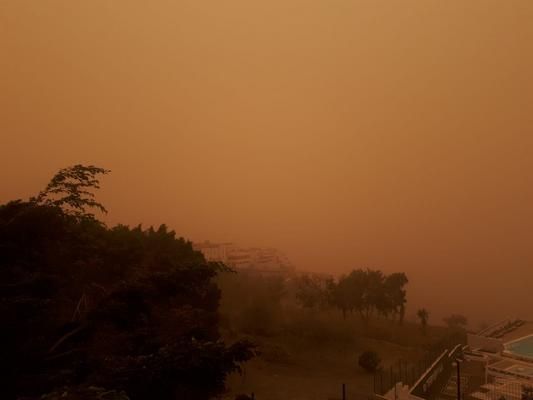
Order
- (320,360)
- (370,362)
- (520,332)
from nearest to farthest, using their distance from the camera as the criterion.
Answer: (370,362), (320,360), (520,332)

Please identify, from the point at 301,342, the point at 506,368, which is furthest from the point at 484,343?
→ the point at 301,342

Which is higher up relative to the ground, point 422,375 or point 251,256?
point 251,256

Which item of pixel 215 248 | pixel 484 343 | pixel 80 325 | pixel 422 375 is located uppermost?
pixel 215 248

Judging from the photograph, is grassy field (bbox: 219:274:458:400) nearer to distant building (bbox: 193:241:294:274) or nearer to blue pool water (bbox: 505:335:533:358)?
blue pool water (bbox: 505:335:533:358)

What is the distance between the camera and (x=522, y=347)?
514 inches

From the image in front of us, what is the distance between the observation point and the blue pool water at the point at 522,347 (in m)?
12.3

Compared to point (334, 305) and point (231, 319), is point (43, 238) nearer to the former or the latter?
point (231, 319)

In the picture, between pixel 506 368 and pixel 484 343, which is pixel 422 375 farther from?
pixel 484 343

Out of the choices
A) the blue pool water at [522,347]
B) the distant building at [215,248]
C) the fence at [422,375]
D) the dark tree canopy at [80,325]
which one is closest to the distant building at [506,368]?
the blue pool water at [522,347]

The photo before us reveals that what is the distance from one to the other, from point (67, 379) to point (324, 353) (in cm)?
1485

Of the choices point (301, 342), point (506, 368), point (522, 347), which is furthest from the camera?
point (301, 342)

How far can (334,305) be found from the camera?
22.7 m

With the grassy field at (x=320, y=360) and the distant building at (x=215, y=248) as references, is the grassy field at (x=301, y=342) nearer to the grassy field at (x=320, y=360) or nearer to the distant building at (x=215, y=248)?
the grassy field at (x=320, y=360)

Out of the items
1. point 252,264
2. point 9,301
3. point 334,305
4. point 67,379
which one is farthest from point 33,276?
point 252,264
